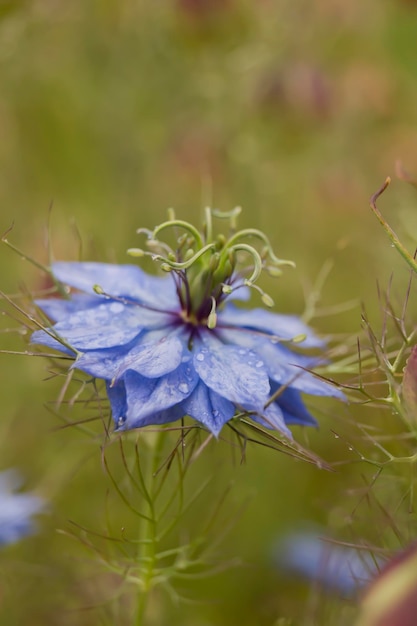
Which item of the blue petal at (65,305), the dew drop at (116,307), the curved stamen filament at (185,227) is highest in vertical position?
the curved stamen filament at (185,227)

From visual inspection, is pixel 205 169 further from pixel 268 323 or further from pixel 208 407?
pixel 208 407

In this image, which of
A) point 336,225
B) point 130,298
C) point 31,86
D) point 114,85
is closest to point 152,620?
point 130,298

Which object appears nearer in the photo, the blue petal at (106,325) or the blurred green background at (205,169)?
the blue petal at (106,325)

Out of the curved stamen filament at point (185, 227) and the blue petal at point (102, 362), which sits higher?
the curved stamen filament at point (185, 227)

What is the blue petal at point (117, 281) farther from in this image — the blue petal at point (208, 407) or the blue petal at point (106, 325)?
the blue petal at point (208, 407)

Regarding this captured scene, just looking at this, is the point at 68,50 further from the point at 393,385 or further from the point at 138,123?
the point at 393,385

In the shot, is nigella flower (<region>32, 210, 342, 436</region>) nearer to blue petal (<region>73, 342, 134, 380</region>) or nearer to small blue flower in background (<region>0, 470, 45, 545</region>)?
blue petal (<region>73, 342, 134, 380</region>)

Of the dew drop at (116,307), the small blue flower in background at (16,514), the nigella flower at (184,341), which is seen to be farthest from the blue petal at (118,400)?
the small blue flower in background at (16,514)
